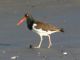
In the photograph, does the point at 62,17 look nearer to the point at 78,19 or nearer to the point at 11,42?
the point at 78,19

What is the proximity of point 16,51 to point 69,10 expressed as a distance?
809 centimetres

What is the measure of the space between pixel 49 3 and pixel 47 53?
1003 cm

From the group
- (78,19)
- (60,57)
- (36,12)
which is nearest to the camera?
(60,57)

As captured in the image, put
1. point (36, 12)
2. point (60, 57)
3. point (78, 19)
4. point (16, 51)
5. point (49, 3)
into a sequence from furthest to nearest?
point (49, 3) → point (36, 12) → point (78, 19) → point (16, 51) → point (60, 57)

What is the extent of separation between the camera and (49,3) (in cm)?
2148

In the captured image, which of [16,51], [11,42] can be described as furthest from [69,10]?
[16,51]

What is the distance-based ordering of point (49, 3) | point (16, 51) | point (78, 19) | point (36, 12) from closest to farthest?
1. point (16, 51)
2. point (78, 19)
3. point (36, 12)
4. point (49, 3)

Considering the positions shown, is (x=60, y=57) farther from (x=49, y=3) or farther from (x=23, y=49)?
(x=49, y=3)

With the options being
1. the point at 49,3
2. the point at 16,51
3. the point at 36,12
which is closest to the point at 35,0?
the point at 49,3

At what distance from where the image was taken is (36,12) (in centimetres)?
1945

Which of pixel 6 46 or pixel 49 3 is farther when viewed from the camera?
pixel 49 3

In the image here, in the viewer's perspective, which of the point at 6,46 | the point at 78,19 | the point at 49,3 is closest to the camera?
the point at 6,46

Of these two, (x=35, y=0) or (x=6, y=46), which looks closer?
(x=6, y=46)

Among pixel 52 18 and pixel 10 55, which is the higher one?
pixel 10 55
